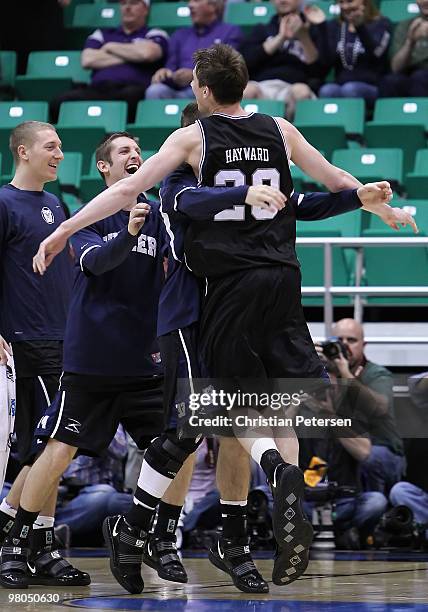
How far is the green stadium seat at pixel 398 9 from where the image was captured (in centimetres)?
1189

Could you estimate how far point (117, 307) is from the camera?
533 centimetres

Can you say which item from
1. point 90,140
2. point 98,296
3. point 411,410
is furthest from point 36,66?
point 98,296

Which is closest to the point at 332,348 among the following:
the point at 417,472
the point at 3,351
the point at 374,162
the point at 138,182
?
the point at 417,472

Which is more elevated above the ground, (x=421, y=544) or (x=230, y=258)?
(x=230, y=258)

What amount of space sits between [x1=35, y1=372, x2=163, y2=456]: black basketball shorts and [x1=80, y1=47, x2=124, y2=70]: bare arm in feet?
22.9

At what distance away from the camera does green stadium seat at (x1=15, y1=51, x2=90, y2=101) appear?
40.2ft

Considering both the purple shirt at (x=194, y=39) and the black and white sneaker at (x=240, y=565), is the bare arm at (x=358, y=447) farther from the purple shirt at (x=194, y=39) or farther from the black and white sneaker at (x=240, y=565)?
the purple shirt at (x=194, y=39)

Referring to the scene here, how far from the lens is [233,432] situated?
4.83 meters

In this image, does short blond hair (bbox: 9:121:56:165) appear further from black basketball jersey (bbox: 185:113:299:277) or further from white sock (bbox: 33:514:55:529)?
white sock (bbox: 33:514:55:529)

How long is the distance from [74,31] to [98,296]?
8.53m

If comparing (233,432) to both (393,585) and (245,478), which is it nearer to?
(245,478)

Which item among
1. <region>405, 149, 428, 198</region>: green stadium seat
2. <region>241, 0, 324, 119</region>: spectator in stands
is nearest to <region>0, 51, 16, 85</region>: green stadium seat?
<region>241, 0, 324, 119</region>: spectator in stands

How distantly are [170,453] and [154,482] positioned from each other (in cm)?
13

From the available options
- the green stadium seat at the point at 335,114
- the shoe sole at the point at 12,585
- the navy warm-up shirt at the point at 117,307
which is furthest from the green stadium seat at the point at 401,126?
the shoe sole at the point at 12,585
